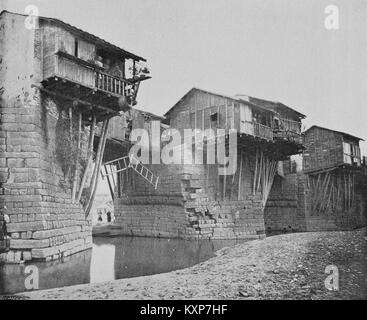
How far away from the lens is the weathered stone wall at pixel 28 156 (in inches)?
406

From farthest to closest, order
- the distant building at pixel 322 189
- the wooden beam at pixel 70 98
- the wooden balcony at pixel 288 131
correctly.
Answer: the distant building at pixel 322 189 < the wooden balcony at pixel 288 131 < the wooden beam at pixel 70 98

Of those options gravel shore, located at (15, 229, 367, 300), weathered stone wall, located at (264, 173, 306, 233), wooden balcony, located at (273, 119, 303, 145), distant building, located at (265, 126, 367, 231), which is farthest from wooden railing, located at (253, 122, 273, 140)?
gravel shore, located at (15, 229, 367, 300)

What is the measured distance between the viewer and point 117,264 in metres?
12.7

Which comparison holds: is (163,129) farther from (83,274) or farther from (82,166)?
(83,274)

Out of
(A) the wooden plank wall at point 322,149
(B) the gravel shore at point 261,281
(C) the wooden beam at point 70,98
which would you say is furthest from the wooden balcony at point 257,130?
(B) the gravel shore at point 261,281

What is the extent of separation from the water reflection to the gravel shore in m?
1.50

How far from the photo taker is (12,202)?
34.0 feet

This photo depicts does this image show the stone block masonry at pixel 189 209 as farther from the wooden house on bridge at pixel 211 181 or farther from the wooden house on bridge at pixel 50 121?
the wooden house on bridge at pixel 50 121

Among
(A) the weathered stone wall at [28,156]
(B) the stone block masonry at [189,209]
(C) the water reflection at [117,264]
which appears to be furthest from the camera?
(B) the stone block masonry at [189,209]

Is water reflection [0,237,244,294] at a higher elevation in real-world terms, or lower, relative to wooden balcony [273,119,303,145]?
lower

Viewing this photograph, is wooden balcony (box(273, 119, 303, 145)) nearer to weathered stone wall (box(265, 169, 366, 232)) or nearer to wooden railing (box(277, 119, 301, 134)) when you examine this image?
wooden railing (box(277, 119, 301, 134))

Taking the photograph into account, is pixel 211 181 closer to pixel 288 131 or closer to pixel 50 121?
pixel 288 131

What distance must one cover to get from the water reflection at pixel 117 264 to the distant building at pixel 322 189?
11398 millimetres

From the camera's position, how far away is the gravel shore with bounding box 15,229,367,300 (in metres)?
6.92
